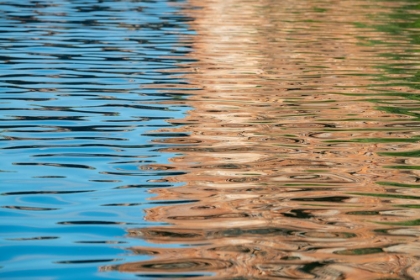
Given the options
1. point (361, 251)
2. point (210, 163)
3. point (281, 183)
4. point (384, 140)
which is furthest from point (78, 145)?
point (361, 251)

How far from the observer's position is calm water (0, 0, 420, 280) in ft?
18.1

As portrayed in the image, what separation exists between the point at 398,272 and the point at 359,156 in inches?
132

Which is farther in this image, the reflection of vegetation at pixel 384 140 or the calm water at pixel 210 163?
the reflection of vegetation at pixel 384 140

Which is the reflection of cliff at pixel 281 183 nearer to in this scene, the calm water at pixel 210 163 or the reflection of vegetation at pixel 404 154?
the calm water at pixel 210 163

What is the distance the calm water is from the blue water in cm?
2

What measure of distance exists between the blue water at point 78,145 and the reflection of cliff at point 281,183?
0.80 feet

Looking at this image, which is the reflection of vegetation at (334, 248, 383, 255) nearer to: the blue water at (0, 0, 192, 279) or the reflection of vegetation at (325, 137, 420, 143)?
the blue water at (0, 0, 192, 279)

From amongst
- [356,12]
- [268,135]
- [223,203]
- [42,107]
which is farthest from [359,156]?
[356,12]

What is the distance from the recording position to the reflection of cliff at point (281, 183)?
17.8ft

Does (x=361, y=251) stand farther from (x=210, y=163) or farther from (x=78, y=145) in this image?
(x=78, y=145)

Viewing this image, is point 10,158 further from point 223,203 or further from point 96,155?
point 223,203

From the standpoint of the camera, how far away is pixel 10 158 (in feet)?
27.3

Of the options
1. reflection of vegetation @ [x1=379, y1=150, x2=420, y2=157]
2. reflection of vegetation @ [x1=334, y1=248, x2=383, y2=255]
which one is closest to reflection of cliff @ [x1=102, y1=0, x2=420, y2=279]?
reflection of vegetation @ [x1=334, y1=248, x2=383, y2=255]

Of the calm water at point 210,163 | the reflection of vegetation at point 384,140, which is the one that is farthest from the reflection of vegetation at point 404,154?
the reflection of vegetation at point 384,140
